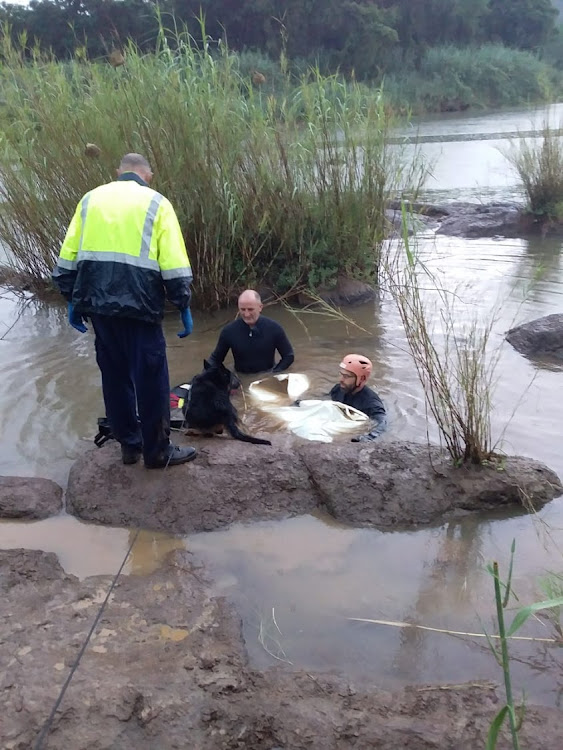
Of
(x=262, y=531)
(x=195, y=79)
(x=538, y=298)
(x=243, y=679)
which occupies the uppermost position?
(x=195, y=79)

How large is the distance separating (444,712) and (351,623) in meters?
0.62

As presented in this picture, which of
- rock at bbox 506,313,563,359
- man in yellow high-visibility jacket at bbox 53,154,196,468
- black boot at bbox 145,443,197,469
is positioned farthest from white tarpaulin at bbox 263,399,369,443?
rock at bbox 506,313,563,359

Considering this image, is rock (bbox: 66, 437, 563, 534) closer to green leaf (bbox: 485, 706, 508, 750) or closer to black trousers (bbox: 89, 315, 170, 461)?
black trousers (bbox: 89, 315, 170, 461)

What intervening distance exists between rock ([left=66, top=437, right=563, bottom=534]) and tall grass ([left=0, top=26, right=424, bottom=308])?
11.7ft

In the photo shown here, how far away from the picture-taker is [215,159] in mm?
6875

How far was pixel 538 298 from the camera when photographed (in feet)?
26.2

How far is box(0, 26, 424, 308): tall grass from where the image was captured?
21.9ft

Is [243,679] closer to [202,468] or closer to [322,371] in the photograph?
[202,468]

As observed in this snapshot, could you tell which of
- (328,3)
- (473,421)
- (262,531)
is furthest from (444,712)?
(328,3)

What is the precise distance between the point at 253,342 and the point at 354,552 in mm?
2814

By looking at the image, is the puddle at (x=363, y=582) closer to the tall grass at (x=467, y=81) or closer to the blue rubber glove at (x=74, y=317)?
the blue rubber glove at (x=74, y=317)

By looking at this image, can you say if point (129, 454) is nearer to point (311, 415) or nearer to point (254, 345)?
point (311, 415)

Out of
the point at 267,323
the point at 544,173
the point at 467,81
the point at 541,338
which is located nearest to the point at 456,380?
the point at 267,323

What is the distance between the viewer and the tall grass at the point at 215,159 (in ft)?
21.9
